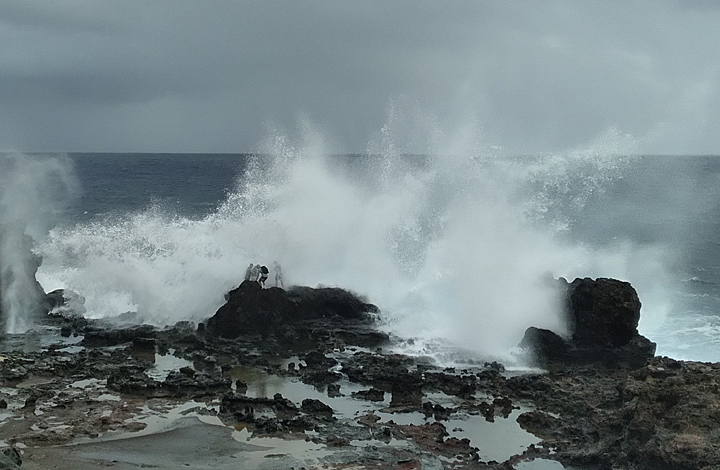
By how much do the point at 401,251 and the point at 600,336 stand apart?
41.2 ft

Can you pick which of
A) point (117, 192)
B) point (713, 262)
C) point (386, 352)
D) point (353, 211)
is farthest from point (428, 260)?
point (117, 192)

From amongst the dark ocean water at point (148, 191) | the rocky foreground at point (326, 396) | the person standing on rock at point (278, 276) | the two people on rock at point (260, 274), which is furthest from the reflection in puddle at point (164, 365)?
the dark ocean water at point (148, 191)

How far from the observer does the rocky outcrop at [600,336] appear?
22.8 metres

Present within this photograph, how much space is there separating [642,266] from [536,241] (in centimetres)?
964

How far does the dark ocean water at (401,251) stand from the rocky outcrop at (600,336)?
2125mm

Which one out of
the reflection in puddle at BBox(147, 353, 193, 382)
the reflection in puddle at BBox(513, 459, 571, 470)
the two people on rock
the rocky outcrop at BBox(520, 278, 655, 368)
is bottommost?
the reflection in puddle at BBox(513, 459, 571, 470)

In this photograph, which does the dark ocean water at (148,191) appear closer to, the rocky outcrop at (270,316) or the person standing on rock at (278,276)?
the person standing on rock at (278,276)

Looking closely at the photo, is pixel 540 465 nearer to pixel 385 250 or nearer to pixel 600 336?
pixel 600 336

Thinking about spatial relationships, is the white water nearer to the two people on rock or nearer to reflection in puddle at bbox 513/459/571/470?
the two people on rock

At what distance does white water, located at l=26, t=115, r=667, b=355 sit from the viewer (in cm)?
2802

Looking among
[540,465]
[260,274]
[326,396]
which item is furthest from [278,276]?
[540,465]

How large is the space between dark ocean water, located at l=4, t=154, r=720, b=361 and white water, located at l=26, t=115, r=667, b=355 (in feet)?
0.22

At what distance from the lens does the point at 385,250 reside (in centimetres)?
3425

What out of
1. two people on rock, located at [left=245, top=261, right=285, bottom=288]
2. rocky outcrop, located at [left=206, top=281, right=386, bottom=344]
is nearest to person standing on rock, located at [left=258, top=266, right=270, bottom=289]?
two people on rock, located at [left=245, top=261, right=285, bottom=288]
